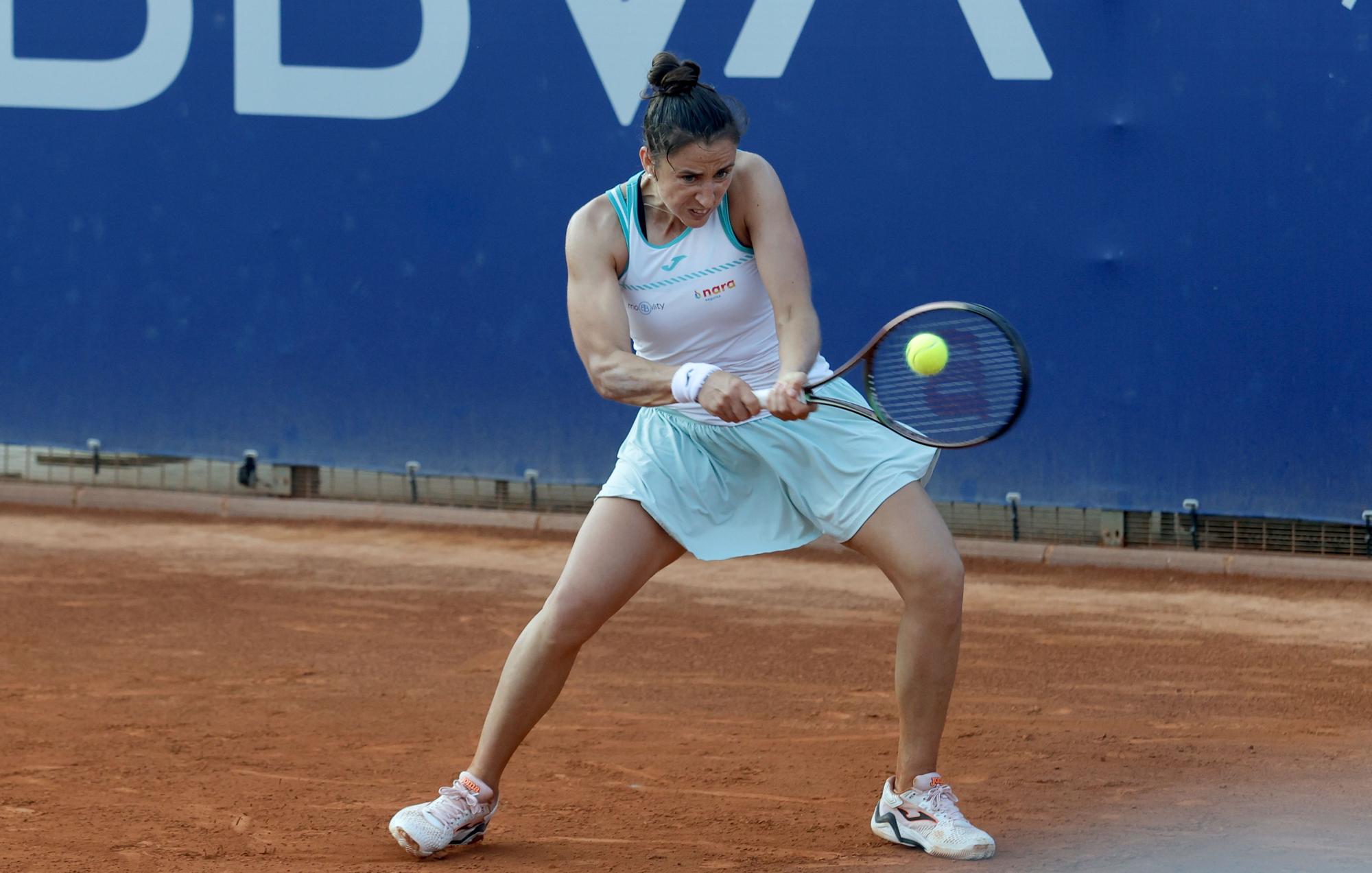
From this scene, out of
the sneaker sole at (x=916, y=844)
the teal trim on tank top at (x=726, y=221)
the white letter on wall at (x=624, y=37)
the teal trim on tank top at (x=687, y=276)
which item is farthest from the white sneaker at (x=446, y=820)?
the white letter on wall at (x=624, y=37)

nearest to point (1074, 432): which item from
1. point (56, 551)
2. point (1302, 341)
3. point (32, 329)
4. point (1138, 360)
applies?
point (1138, 360)

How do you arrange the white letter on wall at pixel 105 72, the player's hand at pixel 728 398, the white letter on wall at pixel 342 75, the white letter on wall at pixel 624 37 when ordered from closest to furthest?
the player's hand at pixel 728 398 < the white letter on wall at pixel 624 37 < the white letter on wall at pixel 342 75 < the white letter on wall at pixel 105 72

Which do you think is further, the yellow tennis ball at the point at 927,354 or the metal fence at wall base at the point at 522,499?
the metal fence at wall base at the point at 522,499

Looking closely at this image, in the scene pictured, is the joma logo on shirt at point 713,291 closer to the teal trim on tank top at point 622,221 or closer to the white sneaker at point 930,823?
the teal trim on tank top at point 622,221

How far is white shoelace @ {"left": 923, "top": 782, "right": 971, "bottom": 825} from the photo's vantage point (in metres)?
2.74

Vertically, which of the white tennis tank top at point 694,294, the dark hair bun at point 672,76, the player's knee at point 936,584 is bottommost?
the player's knee at point 936,584

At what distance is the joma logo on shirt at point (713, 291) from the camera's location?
2.75 meters

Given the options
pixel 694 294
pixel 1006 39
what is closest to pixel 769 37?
pixel 1006 39

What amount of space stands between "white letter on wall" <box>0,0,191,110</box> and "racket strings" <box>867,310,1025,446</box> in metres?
3.86

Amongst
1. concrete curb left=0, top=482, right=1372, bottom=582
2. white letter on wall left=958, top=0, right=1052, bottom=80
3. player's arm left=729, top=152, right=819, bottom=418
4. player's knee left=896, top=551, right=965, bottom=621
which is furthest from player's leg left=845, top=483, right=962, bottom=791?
white letter on wall left=958, top=0, right=1052, bottom=80

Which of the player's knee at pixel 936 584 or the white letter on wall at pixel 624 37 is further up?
the white letter on wall at pixel 624 37

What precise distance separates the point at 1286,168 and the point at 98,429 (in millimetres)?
4297

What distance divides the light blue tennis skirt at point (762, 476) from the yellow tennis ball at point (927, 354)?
16 centimetres

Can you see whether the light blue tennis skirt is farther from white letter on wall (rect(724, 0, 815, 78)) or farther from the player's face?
Answer: white letter on wall (rect(724, 0, 815, 78))
